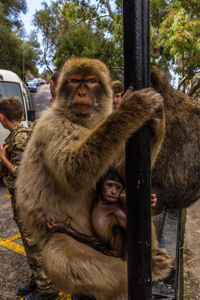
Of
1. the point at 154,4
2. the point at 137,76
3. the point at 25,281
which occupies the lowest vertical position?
the point at 25,281

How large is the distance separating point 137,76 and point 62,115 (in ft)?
3.34

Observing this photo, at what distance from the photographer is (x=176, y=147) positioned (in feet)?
10.9

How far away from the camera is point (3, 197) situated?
6.72 meters

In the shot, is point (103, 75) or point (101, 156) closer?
point (101, 156)

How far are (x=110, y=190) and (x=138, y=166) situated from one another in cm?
88

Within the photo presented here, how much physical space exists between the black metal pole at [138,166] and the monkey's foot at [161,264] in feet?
3.78

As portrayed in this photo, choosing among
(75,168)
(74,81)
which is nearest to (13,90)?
(74,81)

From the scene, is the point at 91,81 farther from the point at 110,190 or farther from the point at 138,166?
the point at 138,166

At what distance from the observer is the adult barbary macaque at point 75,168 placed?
183 centimetres

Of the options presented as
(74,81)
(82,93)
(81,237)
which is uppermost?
(74,81)

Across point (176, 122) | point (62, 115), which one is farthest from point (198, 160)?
point (62, 115)

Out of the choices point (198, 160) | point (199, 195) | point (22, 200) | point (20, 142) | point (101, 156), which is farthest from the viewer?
point (199, 195)

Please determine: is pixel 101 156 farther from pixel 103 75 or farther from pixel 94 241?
pixel 103 75

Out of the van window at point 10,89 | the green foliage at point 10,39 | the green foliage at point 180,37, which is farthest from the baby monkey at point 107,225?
the green foliage at point 10,39
